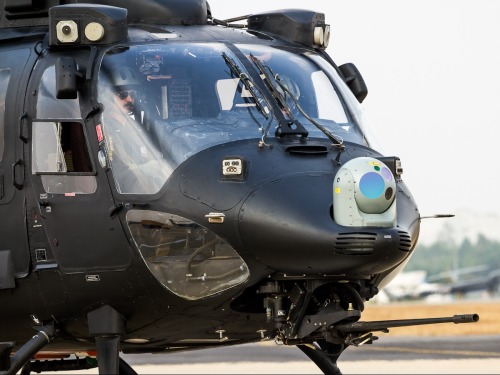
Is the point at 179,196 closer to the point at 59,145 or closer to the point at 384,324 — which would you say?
the point at 59,145

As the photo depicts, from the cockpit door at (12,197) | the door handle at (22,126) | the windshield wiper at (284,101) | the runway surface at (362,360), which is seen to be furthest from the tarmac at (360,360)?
the door handle at (22,126)

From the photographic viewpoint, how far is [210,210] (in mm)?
10781

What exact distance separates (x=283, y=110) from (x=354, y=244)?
1583mm

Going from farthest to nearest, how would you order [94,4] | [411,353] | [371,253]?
[411,353]
[94,4]
[371,253]

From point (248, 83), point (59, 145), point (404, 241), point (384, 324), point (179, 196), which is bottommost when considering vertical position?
point (384, 324)

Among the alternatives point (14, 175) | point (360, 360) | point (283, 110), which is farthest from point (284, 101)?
point (360, 360)

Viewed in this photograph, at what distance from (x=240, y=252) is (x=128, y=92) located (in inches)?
67.8

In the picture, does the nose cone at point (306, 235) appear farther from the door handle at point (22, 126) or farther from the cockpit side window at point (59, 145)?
the door handle at point (22, 126)

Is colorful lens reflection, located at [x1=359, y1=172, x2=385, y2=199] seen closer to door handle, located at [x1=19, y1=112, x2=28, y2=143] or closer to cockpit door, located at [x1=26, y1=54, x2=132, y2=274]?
cockpit door, located at [x1=26, y1=54, x2=132, y2=274]

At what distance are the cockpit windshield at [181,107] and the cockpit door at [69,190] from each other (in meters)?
0.21

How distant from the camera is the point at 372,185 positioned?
10508mm

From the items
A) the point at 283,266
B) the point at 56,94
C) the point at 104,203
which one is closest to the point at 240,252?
the point at 283,266

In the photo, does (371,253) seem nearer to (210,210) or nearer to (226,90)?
(210,210)

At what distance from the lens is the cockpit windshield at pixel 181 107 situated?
11211 millimetres
